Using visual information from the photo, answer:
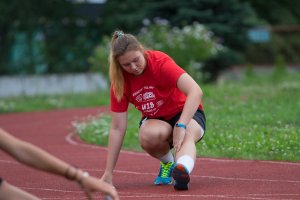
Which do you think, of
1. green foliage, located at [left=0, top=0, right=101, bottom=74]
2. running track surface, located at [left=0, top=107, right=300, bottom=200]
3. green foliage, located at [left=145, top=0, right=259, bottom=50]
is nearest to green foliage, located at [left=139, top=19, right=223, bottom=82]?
green foliage, located at [left=145, top=0, right=259, bottom=50]

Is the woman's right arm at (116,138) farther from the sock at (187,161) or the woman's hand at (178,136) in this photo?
the sock at (187,161)

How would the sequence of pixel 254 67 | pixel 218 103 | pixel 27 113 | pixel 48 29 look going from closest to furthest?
pixel 218 103
pixel 27 113
pixel 48 29
pixel 254 67

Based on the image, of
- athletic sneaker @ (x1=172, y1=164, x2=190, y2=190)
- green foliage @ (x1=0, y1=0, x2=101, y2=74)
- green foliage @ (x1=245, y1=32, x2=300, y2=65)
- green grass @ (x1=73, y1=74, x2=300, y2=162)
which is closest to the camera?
athletic sneaker @ (x1=172, y1=164, x2=190, y2=190)

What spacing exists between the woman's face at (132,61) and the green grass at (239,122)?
9.33ft

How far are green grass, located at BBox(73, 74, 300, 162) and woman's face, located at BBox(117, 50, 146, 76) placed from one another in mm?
2843

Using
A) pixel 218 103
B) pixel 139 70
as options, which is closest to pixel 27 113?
pixel 218 103

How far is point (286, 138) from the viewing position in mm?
10523

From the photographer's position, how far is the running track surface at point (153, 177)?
23.1 feet

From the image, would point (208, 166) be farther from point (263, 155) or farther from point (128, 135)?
point (128, 135)

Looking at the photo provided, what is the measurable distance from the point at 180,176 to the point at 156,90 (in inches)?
36.2

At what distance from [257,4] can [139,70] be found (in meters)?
32.0

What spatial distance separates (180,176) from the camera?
686 cm

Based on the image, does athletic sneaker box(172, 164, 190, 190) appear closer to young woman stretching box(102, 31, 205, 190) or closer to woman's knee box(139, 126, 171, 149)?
young woman stretching box(102, 31, 205, 190)

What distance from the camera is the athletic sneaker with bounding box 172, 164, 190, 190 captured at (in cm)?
678
